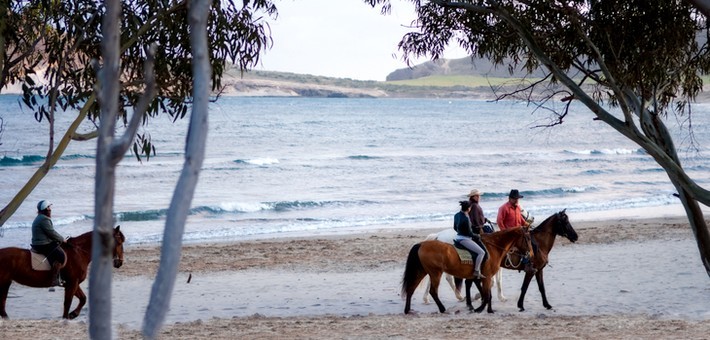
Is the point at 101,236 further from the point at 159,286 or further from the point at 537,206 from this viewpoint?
the point at 537,206

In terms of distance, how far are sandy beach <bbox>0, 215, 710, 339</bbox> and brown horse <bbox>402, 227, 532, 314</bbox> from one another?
35cm

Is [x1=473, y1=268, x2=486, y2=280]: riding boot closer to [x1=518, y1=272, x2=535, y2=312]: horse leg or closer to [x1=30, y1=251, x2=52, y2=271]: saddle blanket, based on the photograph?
[x1=518, y1=272, x2=535, y2=312]: horse leg

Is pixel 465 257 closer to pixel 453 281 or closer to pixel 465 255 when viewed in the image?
pixel 465 255

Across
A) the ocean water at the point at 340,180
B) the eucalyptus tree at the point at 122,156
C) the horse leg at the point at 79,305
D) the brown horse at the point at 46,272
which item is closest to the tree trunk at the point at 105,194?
the eucalyptus tree at the point at 122,156

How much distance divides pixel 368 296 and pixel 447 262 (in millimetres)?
2316

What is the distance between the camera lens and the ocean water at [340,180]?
2608 cm

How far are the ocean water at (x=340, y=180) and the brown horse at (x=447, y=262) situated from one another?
1913 mm

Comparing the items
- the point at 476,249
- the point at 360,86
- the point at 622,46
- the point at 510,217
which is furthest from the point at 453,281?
the point at 360,86

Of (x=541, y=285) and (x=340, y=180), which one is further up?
(x=541, y=285)

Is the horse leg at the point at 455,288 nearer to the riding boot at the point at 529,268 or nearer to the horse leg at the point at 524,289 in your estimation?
the horse leg at the point at 524,289

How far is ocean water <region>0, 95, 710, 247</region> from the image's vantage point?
85.6 ft

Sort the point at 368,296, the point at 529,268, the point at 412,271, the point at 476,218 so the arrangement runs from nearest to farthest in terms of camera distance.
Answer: the point at 412,271 → the point at 529,268 → the point at 476,218 → the point at 368,296

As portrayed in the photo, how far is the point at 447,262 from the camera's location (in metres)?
12.4

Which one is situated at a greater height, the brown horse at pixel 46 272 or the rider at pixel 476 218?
the rider at pixel 476 218
